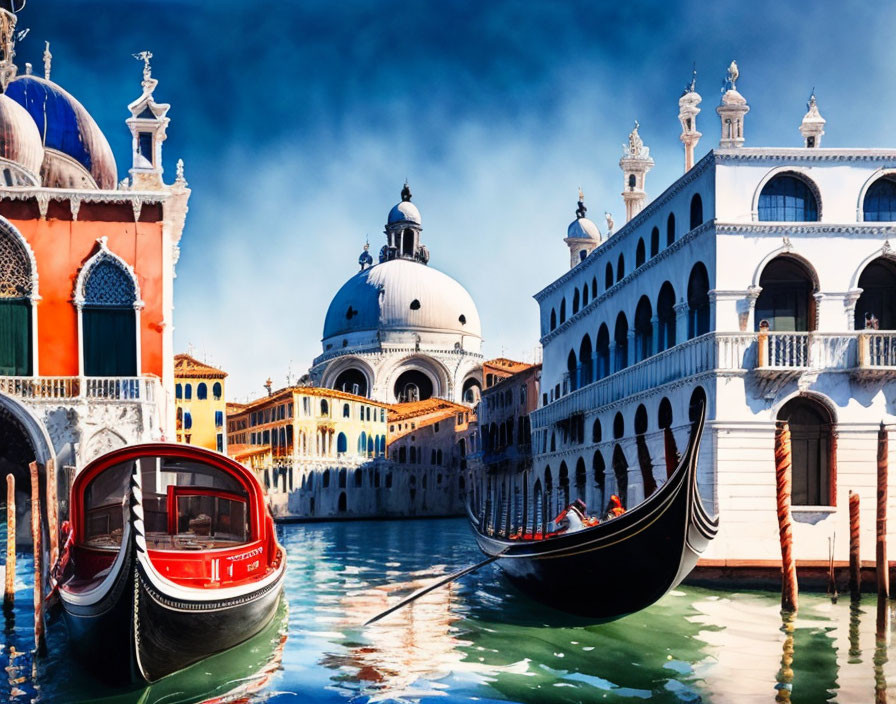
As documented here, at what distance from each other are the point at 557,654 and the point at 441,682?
56.7 inches

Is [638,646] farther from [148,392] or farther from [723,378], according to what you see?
[148,392]

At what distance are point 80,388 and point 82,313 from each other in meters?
1.07

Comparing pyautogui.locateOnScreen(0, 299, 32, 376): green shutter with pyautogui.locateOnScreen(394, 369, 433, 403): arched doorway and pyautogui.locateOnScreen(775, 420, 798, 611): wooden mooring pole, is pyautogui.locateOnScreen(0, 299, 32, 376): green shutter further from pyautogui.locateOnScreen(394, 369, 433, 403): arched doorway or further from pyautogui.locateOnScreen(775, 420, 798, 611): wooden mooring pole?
pyautogui.locateOnScreen(394, 369, 433, 403): arched doorway

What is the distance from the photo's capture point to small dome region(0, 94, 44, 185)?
15656mm

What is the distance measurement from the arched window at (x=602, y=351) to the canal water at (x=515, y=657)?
20.9ft

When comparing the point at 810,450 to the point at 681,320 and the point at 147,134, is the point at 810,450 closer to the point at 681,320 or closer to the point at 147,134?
the point at 681,320

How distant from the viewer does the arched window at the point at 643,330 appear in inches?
635

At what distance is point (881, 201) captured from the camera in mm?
13148

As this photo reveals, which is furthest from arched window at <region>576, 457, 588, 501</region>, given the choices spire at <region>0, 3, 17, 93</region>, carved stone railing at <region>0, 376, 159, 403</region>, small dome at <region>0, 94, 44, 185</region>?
spire at <region>0, 3, 17, 93</region>

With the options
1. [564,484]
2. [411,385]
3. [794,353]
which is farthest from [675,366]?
[411,385]

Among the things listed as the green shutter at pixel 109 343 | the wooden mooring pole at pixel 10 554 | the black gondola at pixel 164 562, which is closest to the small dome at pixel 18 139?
the green shutter at pixel 109 343

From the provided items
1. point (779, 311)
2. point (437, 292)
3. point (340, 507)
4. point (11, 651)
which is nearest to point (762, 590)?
point (779, 311)

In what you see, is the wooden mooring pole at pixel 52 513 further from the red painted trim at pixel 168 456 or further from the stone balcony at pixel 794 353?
the stone balcony at pixel 794 353

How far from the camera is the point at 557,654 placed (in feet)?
30.2
